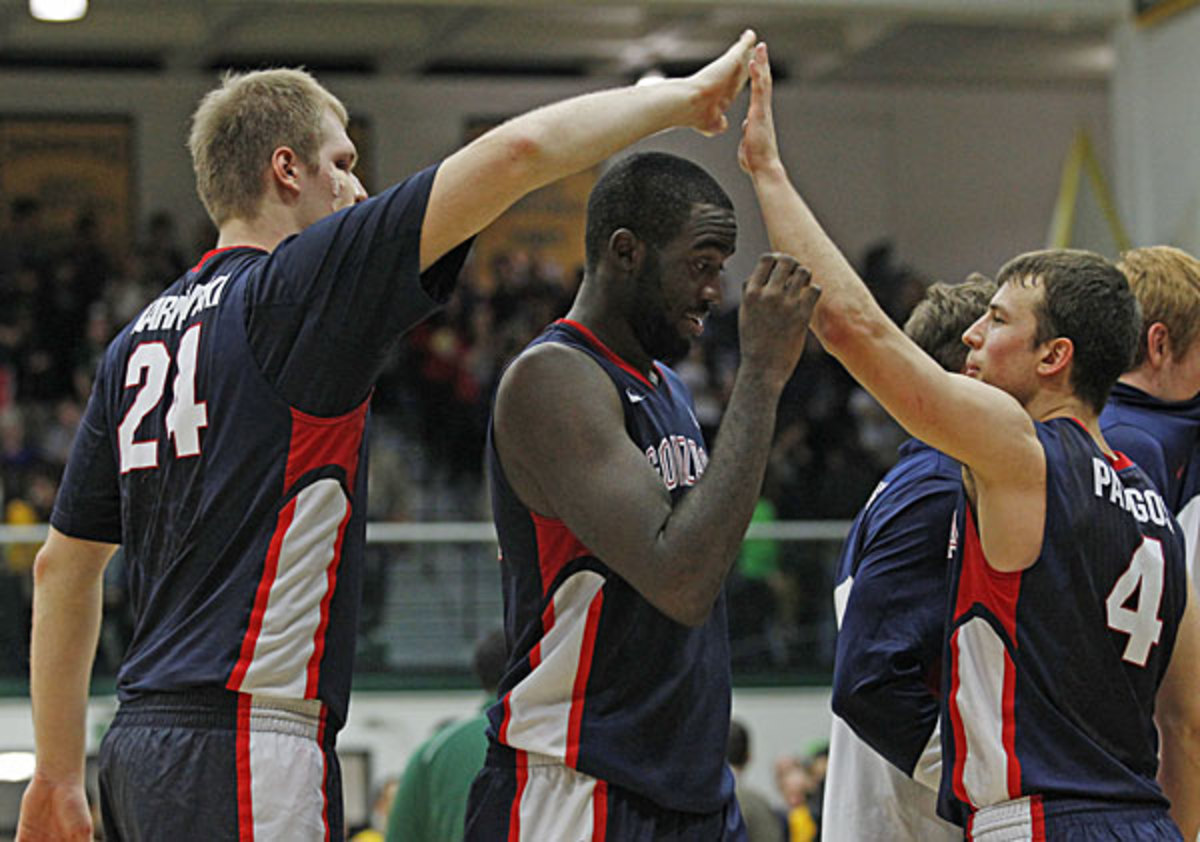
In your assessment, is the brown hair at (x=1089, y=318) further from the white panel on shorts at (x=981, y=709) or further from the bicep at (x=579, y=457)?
the bicep at (x=579, y=457)

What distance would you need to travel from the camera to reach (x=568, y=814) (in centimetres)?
350

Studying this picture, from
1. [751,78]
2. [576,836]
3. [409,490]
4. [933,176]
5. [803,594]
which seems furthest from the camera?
[933,176]

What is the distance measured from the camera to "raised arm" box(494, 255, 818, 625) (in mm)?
3256

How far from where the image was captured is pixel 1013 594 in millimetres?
3525

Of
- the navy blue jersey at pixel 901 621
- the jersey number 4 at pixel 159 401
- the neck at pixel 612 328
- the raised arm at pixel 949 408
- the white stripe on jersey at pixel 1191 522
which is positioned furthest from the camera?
the white stripe on jersey at pixel 1191 522

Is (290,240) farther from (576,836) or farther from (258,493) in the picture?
(576,836)

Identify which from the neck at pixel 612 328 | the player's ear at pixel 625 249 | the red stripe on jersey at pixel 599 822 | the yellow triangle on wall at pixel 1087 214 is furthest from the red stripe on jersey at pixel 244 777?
the yellow triangle on wall at pixel 1087 214

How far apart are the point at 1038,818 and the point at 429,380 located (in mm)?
15691

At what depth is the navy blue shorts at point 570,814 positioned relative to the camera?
3.49 m

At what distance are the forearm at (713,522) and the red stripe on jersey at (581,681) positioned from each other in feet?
0.97

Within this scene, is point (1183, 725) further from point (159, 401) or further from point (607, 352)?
point (159, 401)

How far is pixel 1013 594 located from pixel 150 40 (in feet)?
62.9

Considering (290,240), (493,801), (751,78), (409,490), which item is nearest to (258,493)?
(290,240)

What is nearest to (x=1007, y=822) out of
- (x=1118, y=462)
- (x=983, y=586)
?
(x=983, y=586)
